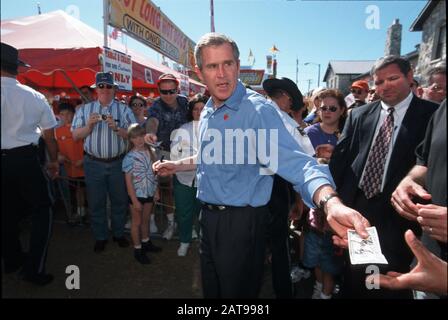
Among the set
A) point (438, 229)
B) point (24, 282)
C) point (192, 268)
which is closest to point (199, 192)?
point (24, 282)

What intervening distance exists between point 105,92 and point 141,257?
1.90 meters

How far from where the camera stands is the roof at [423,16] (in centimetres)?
1223

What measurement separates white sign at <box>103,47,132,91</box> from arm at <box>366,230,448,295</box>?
3.44 metres

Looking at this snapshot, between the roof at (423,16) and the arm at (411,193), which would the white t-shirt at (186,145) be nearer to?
the arm at (411,193)

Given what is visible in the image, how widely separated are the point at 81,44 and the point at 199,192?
3593mm

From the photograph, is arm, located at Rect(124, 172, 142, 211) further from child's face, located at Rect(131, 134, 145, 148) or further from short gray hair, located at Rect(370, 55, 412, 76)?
short gray hair, located at Rect(370, 55, 412, 76)

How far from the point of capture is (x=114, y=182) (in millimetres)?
3475

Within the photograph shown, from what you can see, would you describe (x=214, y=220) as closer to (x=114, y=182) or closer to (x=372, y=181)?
(x=372, y=181)

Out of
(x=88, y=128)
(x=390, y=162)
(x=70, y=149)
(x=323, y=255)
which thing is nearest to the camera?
(x=390, y=162)

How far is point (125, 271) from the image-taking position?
298 cm

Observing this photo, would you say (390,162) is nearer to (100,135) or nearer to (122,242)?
(100,135)

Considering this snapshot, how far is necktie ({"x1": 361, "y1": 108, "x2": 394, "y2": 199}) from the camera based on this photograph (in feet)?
6.98

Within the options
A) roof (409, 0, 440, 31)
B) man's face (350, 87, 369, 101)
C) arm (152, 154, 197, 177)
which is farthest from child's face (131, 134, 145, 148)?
roof (409, 0, 440, 31)

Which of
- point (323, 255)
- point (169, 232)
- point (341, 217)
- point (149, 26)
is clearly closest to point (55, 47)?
point (149, 26)
